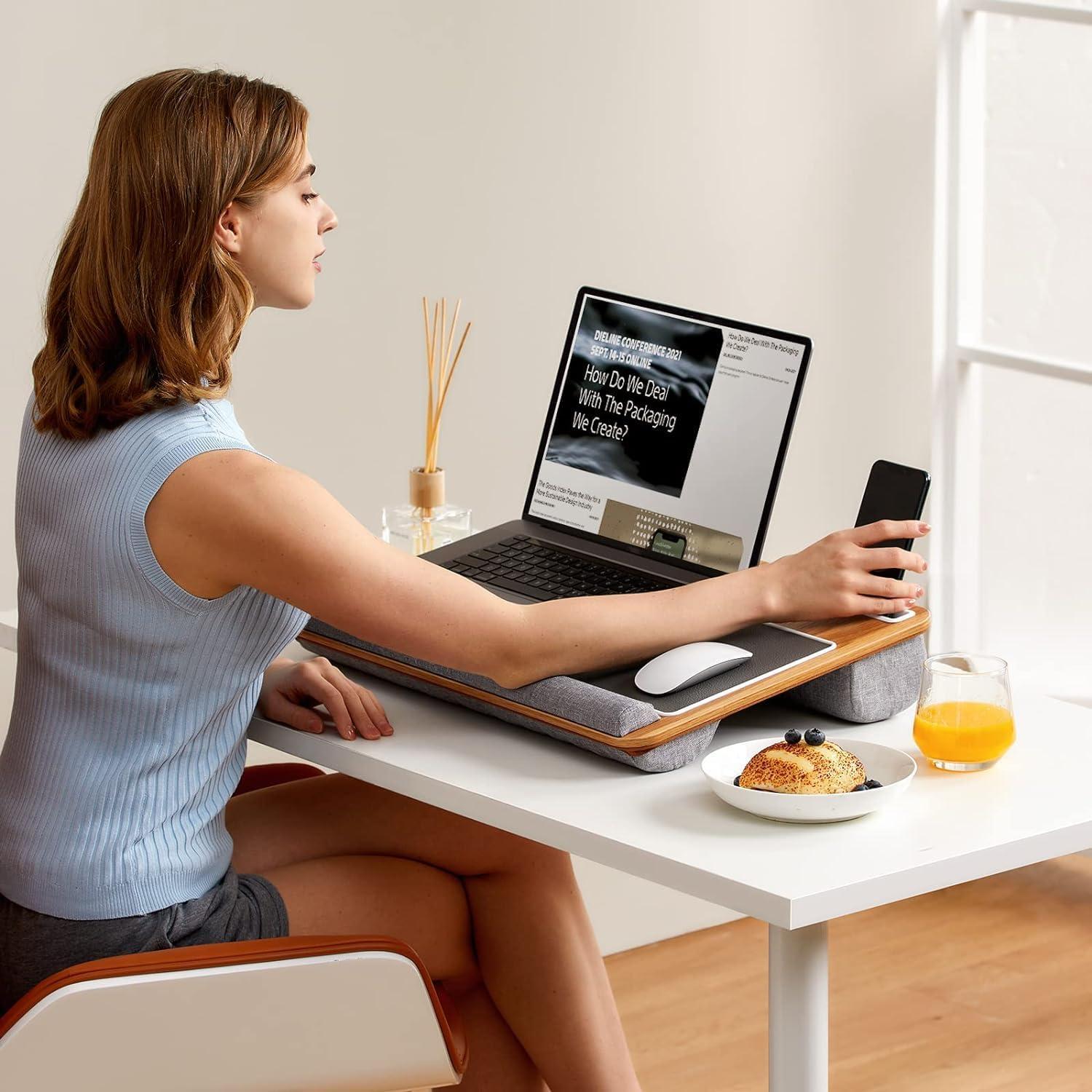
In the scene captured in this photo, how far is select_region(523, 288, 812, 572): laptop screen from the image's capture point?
177 centimetres

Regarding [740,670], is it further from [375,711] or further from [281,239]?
[281,239]

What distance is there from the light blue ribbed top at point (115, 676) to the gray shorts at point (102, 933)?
0.5 inches

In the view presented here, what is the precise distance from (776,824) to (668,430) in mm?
632

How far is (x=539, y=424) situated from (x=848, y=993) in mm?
1089

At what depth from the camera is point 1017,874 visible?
3.20m

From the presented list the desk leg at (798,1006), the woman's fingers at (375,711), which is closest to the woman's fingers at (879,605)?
the desk leg at (798,1006)

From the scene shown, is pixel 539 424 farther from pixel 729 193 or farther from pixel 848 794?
pixel 848 794

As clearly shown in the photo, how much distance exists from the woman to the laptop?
0.72 feet

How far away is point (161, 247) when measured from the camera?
1.50m

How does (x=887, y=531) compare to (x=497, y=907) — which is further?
(x=497, y=907)

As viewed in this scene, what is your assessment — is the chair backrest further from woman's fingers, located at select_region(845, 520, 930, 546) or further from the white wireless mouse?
woman's fingers, located at select_region(845, 520, 930, 546)

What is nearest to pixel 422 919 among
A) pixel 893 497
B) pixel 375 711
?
pixel 375 711

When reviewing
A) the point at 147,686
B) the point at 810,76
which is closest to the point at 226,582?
the point at 147,686

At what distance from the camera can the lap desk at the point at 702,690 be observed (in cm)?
142
